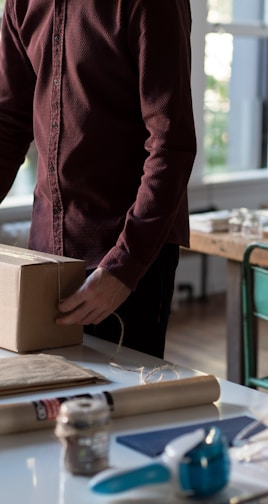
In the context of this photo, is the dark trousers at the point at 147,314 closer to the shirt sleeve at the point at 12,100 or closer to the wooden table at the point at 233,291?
the shirt sleeve at the point at 12,100

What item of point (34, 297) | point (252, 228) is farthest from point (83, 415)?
point (252, 228)

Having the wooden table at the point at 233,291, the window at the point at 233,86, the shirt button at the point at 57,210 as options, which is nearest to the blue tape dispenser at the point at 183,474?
the shirt button at the point at 57,210

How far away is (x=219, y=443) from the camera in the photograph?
1.13 metres

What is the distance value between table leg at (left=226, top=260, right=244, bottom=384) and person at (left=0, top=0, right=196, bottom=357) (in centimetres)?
137

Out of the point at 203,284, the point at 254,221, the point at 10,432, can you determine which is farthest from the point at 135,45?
the point at 203,284

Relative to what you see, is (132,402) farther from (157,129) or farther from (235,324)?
(235,324)

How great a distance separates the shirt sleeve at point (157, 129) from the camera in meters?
1.77

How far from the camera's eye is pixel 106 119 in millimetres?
1885

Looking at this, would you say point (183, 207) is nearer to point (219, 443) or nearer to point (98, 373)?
point (98, 373)

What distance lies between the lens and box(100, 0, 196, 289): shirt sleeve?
1.77m

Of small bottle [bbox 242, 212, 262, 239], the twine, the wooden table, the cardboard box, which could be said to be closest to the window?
small bottle [bbox 242, 212, 262, 239]

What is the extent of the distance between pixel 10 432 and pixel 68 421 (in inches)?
8.0

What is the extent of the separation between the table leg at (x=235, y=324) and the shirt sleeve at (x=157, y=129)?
1551mm

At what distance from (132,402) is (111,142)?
0.64m
